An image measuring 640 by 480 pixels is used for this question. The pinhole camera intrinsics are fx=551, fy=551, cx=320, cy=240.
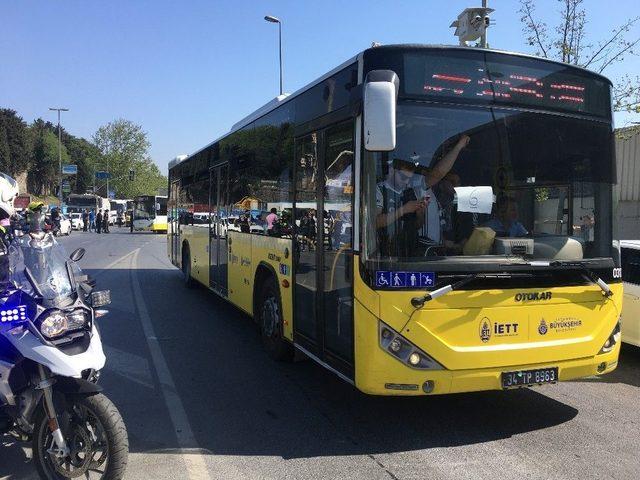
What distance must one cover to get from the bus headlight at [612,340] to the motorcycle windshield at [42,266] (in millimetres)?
4229

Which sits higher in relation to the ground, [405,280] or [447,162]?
[447,162]

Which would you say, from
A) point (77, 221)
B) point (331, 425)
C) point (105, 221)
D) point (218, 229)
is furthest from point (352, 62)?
point (77, 221)

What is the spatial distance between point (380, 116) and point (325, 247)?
1.62m

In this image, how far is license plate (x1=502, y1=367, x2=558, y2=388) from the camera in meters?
4.20

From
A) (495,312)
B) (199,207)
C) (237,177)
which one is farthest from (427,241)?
(199,207)

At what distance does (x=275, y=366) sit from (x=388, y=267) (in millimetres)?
2909

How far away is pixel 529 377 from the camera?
4262mm

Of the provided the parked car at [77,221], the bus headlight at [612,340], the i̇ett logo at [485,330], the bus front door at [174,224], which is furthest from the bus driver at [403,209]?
the parked car at [77,221]

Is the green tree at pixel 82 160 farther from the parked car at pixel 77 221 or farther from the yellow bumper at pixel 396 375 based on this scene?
the yellow bumper at pixel 396 375

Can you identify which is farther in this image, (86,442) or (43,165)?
(43,165)

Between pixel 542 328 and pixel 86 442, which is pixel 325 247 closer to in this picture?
pixel 542 328

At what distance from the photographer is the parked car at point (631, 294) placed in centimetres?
648

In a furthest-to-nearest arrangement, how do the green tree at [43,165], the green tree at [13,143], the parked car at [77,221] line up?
the green tree at [43,165] → the green tree at [13,143] → the parked car at [77,221]

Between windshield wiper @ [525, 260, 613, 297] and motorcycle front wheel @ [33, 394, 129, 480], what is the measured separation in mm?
3157
